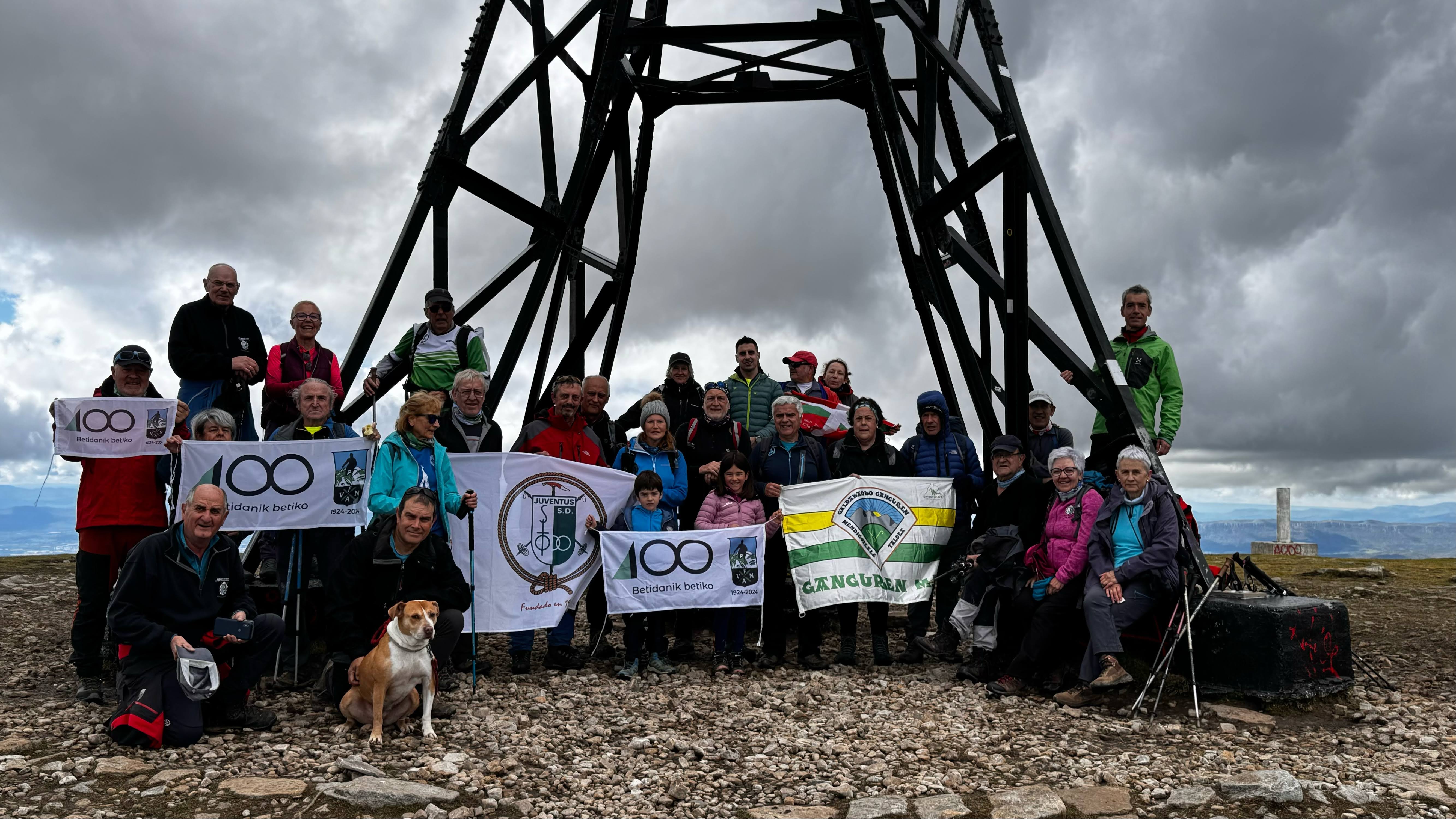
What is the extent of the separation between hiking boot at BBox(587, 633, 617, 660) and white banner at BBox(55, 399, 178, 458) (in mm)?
4172

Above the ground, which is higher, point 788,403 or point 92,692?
point 788,403

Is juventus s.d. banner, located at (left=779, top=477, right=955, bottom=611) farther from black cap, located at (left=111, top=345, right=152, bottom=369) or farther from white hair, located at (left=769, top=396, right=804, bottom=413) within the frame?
black cap, located at (left=111, top=345, right=152, bottom=369)

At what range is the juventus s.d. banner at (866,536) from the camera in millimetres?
8953

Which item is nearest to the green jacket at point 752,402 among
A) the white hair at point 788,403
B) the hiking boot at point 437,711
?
the white hair at point 788,403

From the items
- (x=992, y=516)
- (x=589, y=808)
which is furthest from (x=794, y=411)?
(x=589, y=808)

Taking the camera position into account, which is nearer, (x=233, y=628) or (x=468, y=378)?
(x=233, y=628)

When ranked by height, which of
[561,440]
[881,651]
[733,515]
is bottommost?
[881,651]

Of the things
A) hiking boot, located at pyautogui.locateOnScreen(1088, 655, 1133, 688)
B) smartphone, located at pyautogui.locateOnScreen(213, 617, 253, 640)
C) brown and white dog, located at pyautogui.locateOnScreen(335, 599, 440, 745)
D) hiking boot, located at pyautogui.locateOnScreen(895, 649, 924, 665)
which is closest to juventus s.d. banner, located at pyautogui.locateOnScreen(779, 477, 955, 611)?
hiking boot, located at pyautogui.locateOnScreen(895, 649, 924, 665)

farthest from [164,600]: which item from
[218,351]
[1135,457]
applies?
[1135,457]

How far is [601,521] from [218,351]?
3817mm

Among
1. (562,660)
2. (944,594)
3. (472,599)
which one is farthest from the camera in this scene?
(944,594)

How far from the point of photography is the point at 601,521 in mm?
8820

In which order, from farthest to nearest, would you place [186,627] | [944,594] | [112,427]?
[944,594]
[112,427]
[186,627]

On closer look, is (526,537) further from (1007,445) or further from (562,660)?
(1007,445)
